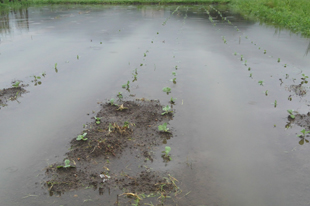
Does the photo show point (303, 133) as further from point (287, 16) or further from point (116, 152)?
point (287, 16)

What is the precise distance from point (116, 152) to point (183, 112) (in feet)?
6.88

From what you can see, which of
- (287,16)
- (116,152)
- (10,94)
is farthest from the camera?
(287,16)

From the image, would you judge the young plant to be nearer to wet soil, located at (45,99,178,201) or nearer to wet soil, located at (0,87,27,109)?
wet soil, located at (45,99,178,201)

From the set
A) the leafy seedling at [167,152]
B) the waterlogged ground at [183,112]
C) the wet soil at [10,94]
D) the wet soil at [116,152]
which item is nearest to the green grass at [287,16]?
the waterlogged ground at [183,112]

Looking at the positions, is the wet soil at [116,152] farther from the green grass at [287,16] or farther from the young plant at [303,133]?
the green grass at [287,16]

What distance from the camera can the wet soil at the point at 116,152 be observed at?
3.74 m

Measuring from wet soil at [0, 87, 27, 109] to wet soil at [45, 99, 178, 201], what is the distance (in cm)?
247

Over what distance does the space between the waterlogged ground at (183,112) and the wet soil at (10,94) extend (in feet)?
0.40

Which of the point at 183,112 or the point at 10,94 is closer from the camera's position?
the point at 183,112

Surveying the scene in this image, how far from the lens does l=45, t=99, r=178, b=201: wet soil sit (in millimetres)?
3744

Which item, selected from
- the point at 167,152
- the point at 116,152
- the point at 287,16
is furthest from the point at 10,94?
the point at 287,16

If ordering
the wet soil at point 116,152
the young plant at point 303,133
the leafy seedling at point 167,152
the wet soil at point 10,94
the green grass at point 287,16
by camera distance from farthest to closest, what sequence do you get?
the green grass at point 287,16, the wet soil at point 10,94, the young plant at point 303,133, the leafy seedling at point 167,152, the wet soil at point 116,152

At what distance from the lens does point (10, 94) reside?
6.89 meters

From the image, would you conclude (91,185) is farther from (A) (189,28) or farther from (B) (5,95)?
(A) (189,28)
